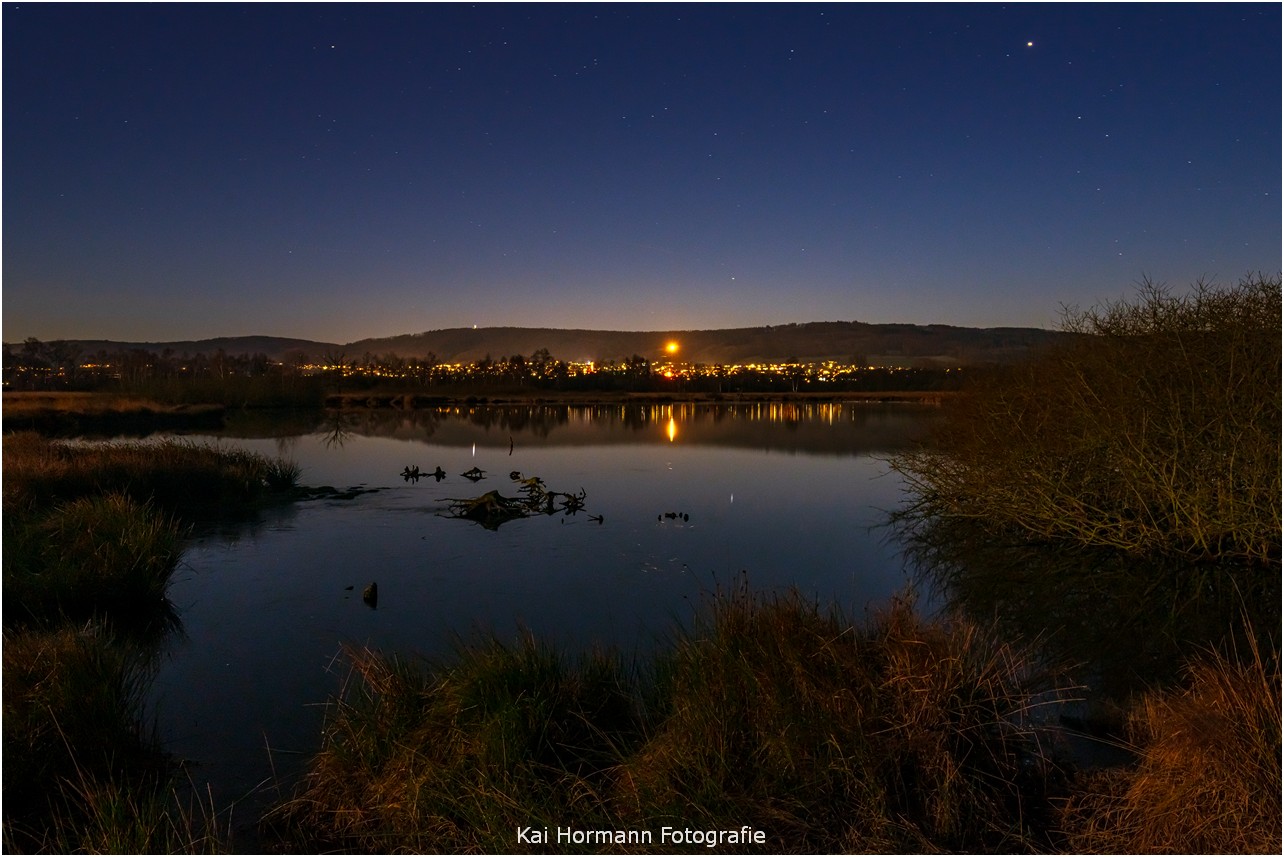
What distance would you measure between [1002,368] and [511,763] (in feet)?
43.9

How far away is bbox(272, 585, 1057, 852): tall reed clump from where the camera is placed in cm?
430

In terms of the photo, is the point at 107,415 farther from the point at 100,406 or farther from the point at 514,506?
the point at 514,506

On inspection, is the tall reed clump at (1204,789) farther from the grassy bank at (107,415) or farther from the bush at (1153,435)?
the grassy bank at (107,415)

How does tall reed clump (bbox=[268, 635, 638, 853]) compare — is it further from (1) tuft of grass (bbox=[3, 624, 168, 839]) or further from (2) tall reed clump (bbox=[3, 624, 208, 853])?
(1) tuft of grass (bbox=[3, 624, 168, 839])

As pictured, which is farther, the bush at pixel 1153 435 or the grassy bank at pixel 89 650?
the bush at pixel 1153 435

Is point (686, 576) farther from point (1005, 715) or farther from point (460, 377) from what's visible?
point (460, 377)

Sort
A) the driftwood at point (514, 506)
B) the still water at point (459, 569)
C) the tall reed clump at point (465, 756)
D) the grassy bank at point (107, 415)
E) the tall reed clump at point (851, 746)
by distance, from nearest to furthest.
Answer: the tall reed clump at point (851, 746), the tall reed clump at point (465, 756), the still water at point (459, 569), the driftwood at point (514, 506), the grassy bank at point (107, 415)

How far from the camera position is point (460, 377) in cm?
9988

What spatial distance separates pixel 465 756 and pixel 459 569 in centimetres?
695

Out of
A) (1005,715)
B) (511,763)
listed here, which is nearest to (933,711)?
(1005,715)

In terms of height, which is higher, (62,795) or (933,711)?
(933,711)

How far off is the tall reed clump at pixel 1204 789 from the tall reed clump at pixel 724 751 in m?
0.30

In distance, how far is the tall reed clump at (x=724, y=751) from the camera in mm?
4301

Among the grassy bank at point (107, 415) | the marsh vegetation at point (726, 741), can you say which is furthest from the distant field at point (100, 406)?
the marsh vegetation at point (726, 741)
